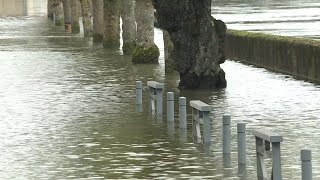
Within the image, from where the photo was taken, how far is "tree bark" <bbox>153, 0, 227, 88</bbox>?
1093 inches

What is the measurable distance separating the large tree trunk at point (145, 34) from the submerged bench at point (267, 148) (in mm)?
21114

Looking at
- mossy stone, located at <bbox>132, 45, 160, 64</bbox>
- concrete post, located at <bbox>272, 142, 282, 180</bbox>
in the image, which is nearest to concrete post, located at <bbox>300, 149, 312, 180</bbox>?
concrete post, located at <bbox>272, 142, 282, 180</bbox>

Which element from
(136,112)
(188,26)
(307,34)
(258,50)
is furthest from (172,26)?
(307,34)

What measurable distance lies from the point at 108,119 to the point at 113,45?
23.8 metres

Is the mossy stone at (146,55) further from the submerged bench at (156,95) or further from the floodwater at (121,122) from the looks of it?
the submerged bench at (156,95)

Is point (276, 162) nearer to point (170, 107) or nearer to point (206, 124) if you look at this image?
point (206, 124)

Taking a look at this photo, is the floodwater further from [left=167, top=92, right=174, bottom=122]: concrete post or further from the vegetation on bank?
the vegetation on bank

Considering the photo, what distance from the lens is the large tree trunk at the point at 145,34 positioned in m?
36.2

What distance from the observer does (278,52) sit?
3341 cm

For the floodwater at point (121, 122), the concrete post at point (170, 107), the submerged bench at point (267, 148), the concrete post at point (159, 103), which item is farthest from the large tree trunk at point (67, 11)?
the submerged bench at point (267, 148)

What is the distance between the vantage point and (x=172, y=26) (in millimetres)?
27719

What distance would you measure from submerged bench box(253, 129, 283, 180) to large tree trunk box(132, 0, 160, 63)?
21.1m

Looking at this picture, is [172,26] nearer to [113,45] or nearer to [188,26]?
[188,26]

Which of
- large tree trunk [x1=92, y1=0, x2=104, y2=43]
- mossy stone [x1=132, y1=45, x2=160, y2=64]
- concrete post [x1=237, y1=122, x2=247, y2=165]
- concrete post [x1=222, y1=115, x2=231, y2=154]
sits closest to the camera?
concrete post [x1=237, y1=122, x2=247, y2=165]
